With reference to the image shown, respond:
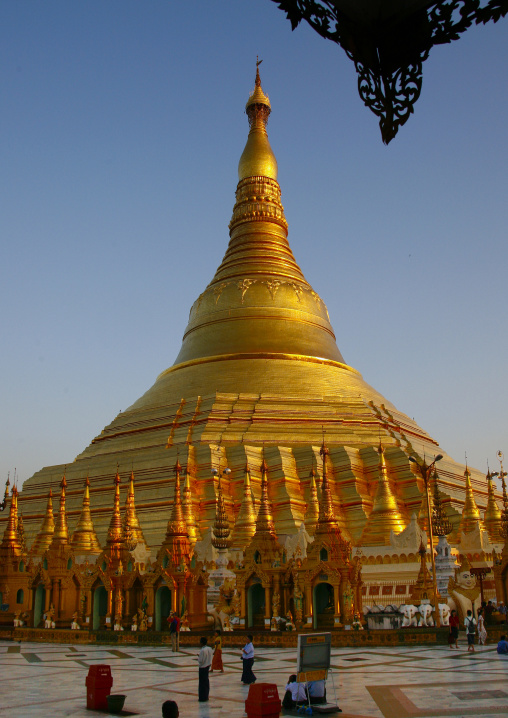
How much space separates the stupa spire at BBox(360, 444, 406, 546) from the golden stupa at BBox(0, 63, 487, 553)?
0.17 ft

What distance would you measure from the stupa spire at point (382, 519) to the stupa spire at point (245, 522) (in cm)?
391

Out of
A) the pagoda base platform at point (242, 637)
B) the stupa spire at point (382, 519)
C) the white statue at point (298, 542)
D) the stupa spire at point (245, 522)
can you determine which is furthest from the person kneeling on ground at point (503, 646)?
the stupa spire at point (245, 522)

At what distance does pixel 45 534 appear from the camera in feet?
93.2

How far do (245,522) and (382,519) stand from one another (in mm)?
4816

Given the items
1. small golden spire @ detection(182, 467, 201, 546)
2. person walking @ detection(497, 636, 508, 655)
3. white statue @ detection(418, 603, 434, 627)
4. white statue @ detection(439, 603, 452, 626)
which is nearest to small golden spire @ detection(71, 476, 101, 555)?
small golden spire @ detection(182, 467, 201, 546)

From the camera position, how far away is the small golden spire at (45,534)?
1099 inches

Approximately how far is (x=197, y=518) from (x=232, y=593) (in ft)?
25.9

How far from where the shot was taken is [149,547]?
26.0 m

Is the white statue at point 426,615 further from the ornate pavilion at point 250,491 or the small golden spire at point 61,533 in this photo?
the small golden spire at point 61,533

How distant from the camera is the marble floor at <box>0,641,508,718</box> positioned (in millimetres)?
7801

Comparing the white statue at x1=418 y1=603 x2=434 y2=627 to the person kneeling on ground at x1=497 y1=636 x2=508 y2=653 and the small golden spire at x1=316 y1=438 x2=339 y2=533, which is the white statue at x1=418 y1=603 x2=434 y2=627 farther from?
the person kneeling on ground at x1=497 y1=636 x2=508 y2=653

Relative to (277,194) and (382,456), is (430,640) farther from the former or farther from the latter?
(277,194)

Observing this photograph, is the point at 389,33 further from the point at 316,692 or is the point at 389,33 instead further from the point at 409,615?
the point at 409,615

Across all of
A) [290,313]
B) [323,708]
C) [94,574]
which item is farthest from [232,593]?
[290,313]
